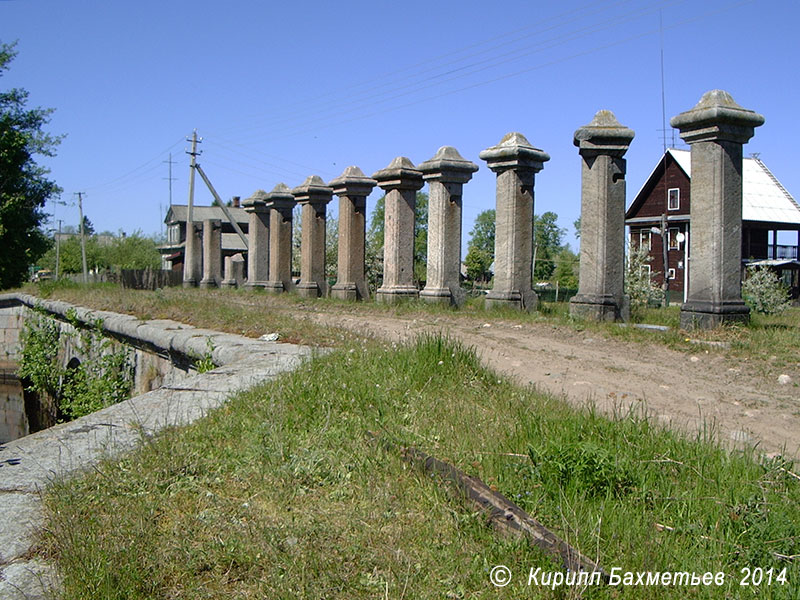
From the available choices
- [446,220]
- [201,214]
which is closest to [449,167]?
[446,220]

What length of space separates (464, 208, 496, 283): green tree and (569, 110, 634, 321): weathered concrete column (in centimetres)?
4824

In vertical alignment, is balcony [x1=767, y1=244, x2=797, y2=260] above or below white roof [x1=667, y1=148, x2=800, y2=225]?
below

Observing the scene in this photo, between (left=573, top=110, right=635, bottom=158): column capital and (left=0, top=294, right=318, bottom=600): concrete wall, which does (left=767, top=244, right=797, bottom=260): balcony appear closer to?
(left=573, top=110, right=635, bottom=158): column capital

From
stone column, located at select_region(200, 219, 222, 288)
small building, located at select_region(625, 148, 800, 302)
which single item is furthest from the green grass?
small building, located at select_region(625, 148, 800, 302)

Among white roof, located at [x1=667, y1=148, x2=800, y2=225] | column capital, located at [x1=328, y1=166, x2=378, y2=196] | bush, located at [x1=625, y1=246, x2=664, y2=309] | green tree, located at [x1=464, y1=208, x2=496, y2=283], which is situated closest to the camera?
column capital, located at [x1=328, y1=166, x2=378, y2=196]

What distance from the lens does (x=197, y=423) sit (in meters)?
4.38

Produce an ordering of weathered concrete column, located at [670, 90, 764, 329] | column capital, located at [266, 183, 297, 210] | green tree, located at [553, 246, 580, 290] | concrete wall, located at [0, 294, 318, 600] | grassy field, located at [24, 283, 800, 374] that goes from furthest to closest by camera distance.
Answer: green tree, located at [553, 246, 580, 290] < column capital, located at [266, 183, 297, 210] < weathered concrete column, located at [670, 90, 764, 329] < grassy field, located at [24, 283, 800, 374] < concrete wall, located at [0, 294, 318, 600]

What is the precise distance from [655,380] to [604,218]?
4.35m

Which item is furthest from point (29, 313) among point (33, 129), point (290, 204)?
point (33, 129)

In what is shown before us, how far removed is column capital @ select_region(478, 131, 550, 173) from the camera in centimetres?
1162

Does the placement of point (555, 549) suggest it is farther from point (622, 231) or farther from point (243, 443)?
point (622, 231)

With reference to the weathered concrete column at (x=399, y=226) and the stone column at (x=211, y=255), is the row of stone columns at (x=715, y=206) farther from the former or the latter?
the stone column at (x=211, y=255)

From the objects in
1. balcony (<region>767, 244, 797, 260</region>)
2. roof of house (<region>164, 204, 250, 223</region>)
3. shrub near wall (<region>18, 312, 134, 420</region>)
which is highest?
roof of house (<region>164, 204, 250, 223</region>)

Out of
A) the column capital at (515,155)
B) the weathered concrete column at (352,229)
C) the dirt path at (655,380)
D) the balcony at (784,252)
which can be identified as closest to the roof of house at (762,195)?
the balcony at (784,252)
